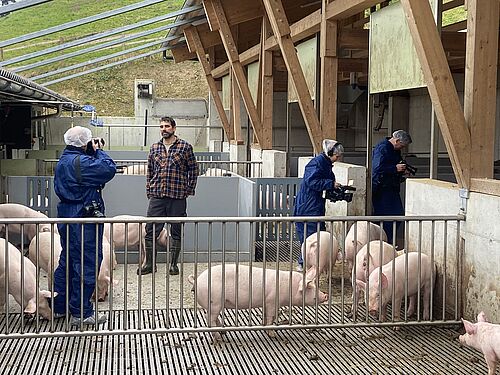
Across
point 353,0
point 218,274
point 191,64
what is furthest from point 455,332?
point 191,64

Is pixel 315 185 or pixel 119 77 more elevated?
pixel 119 77

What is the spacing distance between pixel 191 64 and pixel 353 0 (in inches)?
1231

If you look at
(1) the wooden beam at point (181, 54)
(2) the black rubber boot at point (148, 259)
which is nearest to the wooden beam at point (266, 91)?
(2) the black rubber boot at point (148, 259)

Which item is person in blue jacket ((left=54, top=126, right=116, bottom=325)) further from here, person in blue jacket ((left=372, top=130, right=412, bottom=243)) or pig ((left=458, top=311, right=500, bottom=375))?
person in blue jacket ((left=372, top=130, right=412, bottom=243))

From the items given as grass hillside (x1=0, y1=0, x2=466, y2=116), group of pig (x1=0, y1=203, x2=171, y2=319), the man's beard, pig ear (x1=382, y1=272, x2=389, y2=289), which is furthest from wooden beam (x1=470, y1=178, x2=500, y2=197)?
grass hillside (x1=0, y1=0, x2=466, y2=116)

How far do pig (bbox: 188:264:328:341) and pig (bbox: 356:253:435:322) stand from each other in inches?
13.8

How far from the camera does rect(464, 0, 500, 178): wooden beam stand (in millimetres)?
5484

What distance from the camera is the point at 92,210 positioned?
5617 mm

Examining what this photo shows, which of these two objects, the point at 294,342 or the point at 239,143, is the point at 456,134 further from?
the point at 239,143

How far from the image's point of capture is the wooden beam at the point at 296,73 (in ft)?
31.3

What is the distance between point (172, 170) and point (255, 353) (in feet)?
9.36

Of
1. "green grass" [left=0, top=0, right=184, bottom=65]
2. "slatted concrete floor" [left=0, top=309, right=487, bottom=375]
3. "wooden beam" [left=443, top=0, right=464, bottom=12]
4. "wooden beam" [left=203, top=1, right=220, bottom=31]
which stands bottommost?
"slatted concrete floor" [left=0, top=309, right=487, bottom=375]

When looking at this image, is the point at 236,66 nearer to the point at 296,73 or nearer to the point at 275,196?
the point at 296,73

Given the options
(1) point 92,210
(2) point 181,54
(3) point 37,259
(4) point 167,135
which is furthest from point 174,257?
(2) point 181,54
